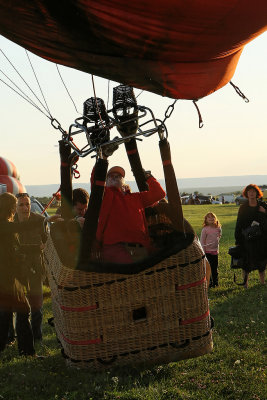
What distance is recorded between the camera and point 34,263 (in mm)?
6727

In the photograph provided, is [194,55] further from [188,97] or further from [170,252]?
[170,252]

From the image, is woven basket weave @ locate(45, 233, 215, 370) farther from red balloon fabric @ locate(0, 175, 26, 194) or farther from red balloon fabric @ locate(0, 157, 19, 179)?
red balloon fabric @ locate(0, 157, 19, 179)

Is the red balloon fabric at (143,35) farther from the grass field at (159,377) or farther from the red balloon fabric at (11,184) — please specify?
the red balloon fabric at (11,184)

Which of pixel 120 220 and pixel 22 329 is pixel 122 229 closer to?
pixel 120 220

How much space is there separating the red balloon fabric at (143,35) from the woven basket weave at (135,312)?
2077mm

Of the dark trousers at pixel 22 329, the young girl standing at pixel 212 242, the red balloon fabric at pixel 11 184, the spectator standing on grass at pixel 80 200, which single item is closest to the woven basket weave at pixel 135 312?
the spectator standing on grass at pixel 80 200

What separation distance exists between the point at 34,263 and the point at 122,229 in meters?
2.74

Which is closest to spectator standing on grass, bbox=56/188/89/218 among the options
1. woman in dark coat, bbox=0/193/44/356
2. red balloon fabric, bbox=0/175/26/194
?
woman in dark coat, bbox=0/193/44/356

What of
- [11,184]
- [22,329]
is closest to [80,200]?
[22,329]

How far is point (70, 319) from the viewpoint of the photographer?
405 cm

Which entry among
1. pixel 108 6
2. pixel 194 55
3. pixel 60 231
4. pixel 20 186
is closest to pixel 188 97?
pixel 194 55

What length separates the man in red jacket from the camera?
4.30 m

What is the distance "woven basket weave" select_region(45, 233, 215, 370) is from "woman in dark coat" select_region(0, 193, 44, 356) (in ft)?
4.78

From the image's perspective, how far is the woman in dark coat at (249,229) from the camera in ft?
29.6
